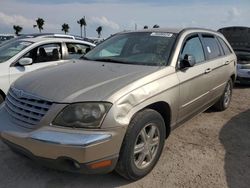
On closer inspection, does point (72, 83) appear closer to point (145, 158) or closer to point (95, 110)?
point (95, 110)

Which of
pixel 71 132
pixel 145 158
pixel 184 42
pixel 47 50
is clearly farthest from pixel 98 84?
pixel 47 50

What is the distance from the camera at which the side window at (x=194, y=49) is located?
4.46 meters

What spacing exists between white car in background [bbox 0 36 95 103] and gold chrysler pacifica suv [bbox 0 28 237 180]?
1.68 metres

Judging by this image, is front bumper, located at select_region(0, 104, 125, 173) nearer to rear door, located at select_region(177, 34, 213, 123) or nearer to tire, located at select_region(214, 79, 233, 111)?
rear door, located at select_region(177, 34, 213, 123)

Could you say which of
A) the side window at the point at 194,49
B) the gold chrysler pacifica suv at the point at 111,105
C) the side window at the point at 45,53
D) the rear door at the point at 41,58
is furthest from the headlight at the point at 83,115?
the side window at the point at 45,53

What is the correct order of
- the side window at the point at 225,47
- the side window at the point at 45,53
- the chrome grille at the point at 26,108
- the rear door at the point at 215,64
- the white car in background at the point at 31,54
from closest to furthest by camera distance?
1. the chrome grille at the point at 26,108
2. the rear door at the point at 215,64
3. the white car in background at the point at 31,54
4. the side window at the point at 225,47
5. the side window at the point at 45,53

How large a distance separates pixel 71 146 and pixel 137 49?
6.77 ft

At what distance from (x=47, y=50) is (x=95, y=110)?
3.86m

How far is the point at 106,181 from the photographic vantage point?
346 centimetres

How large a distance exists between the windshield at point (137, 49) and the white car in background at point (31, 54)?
5.40 feet

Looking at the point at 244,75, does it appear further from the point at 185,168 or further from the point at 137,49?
the point at 185,168

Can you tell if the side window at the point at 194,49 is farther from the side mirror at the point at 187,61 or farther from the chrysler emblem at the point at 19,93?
the chrysler emblem at the point at 19,93

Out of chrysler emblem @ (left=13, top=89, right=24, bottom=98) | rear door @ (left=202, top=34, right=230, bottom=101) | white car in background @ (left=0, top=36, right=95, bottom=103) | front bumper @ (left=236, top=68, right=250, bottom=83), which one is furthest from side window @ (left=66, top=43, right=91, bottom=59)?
front bumper @ (left=236, top=68, right=250, bottom=83)

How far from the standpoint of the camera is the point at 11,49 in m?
6.22
